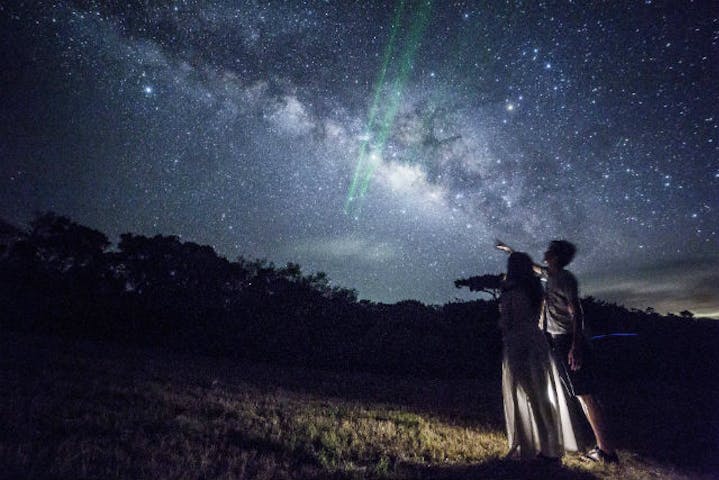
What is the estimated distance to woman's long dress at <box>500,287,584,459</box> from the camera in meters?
4.29

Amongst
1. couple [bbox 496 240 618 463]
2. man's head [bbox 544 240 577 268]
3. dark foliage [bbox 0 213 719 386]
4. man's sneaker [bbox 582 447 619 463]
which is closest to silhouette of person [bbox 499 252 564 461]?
couple [bbox 496 240 618 463]

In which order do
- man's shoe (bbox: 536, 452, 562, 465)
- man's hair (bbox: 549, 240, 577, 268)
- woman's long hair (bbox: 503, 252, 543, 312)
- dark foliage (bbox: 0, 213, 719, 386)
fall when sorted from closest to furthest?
man's shoe (bbox: 536, 452, 562, 465) → woman's long hair (bbox: 503, 252, 543, 312) → man's hair (bbox: 549, 240, 577, 268) → dark foliage (bbox: 0, 213, 719, 386)

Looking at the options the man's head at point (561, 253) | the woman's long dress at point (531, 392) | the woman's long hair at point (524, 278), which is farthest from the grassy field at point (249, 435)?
the man's head at point (561, 253)

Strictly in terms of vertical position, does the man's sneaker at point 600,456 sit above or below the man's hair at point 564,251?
below

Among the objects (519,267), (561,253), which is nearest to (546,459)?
(519,267)

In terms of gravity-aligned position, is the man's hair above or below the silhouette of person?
above

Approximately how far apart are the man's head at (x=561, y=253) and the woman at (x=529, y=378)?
54 cm

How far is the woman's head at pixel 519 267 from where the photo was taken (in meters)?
4.63

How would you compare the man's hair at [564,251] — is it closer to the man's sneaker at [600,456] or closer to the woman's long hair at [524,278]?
the woman's long hair at [524,278]

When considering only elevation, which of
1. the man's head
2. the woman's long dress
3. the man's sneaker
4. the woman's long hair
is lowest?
the man's sneaker

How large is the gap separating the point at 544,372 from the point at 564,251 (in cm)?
161

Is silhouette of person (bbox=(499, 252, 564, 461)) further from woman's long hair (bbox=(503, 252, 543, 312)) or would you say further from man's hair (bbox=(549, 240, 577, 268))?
man's hair (bbox=(549, 240, 577, 268))

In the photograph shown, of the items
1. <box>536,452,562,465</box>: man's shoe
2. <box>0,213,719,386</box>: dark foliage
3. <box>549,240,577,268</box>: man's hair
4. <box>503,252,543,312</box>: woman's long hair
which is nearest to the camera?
<box>536,452,562,465</box>: man's shoe

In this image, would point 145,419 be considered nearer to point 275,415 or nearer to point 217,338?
point 275,415
